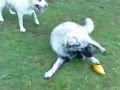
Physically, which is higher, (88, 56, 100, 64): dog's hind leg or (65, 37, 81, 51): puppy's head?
(65, 37, 81, 51): puppy's head

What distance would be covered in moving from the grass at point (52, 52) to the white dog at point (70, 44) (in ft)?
0.37

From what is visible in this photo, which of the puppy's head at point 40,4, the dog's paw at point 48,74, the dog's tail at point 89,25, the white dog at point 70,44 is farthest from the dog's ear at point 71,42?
the dog's tail at point 89,25

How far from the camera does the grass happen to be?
16.0 ft

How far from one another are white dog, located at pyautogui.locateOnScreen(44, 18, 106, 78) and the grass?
11 centimetres

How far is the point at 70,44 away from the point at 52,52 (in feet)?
2.20

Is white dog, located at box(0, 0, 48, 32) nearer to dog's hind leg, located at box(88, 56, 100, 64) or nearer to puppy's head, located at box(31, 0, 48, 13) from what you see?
puppy's head, located at box(31, 0, 48, 13)

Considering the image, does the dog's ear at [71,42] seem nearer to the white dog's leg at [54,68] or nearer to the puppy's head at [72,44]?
the puppy's head at [72,44]

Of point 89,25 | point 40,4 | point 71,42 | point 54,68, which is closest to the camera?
point 71,42

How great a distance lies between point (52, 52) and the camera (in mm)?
5480

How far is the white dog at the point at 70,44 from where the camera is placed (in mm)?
4945

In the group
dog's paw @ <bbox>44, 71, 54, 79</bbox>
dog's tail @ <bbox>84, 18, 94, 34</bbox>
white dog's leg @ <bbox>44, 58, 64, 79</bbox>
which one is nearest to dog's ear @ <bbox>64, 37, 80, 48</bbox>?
white dog's leg @ <bbox>44, 58, 64, 79</bbox>

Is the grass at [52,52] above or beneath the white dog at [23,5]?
beneath

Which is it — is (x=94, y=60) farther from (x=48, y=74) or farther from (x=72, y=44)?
(x=48, y=74)

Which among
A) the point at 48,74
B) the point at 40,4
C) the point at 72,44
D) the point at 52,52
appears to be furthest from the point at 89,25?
the point at 48,74
